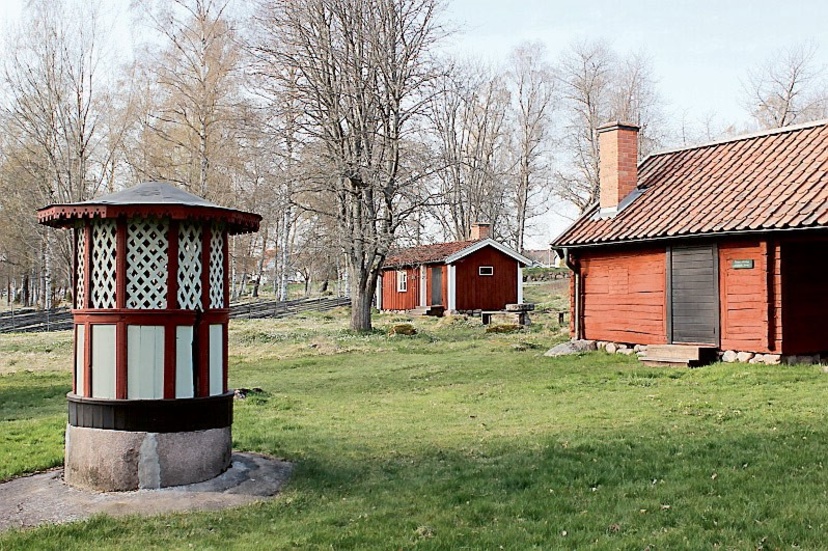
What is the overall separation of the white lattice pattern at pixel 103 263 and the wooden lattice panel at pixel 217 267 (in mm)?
913

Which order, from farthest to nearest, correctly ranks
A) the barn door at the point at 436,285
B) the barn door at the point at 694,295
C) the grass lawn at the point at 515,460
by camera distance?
the barn door at the point at 436,285
the barn door at the point at 694,295
the grass lawn at the point at 515,460

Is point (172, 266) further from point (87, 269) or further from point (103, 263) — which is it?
point (87, 269)

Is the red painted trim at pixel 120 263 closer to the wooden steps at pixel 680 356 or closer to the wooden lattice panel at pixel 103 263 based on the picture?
the wooden lattice panel at pixel 103 263

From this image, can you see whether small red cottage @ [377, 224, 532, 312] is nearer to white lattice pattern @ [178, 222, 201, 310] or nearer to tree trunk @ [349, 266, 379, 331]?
tree trunk @ [349, 266, 379, 331]

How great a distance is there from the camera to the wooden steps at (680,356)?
15.1 metres

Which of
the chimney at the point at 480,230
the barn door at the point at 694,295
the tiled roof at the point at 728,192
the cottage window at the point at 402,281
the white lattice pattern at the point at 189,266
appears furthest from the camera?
the cottage window at the point at 402,281

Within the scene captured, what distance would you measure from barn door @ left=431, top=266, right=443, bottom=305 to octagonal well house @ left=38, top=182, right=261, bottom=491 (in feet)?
99.8

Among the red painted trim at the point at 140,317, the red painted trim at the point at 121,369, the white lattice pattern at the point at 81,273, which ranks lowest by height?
the red painted trim at the point at 121,369

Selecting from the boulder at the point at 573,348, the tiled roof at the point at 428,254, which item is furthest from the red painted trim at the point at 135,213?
the tiled roof at the point at 428,254

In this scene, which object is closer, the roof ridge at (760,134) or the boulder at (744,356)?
the boulder at (744,356)

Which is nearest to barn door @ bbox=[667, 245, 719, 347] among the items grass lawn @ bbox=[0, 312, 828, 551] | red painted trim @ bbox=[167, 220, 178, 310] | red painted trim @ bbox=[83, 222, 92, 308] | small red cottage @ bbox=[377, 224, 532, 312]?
grass lawn @ bbox=[0, 312, 828, 551]

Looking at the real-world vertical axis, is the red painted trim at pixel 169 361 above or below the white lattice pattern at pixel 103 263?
below

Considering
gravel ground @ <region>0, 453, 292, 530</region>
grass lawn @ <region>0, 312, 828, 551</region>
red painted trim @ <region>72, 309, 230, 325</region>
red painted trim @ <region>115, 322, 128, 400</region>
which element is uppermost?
red painted trim @ <region>72, 309, 230, 325</region>

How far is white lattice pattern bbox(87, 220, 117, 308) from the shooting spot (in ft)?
24.8
